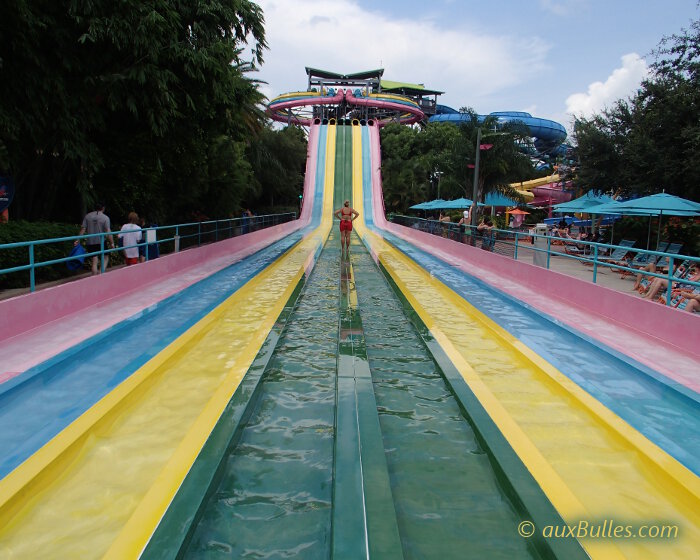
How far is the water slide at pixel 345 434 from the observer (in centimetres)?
332

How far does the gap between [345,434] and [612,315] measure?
545 centimetres

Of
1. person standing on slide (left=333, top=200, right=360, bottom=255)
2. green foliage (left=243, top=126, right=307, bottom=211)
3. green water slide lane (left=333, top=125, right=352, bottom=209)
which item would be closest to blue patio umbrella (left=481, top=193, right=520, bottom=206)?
green water slide lane (left=333, top=125, right=352, bottom=209)

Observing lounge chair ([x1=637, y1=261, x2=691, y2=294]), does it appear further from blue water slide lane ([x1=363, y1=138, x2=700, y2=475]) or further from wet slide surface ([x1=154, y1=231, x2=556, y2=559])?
wet slide surface ([x1=154, y1=231, x2=556, y2=559])

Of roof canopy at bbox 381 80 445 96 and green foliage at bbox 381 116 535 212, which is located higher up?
roof canopy at bbox 381 80 445 96

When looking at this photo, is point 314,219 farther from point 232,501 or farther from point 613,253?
point 232,501

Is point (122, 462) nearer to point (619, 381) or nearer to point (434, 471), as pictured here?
point (434, 471)

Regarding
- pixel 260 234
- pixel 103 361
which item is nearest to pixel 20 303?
pixel 103 361

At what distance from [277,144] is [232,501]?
41385mm

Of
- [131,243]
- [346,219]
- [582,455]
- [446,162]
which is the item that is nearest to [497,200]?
[446,162]

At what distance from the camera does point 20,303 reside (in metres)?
7.04

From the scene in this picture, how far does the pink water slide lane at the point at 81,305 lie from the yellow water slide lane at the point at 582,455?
4.78 metres

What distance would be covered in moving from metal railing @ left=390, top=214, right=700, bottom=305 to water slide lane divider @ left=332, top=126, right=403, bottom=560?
4.01 meters

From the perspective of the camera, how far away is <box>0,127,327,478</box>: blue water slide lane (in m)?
4.47

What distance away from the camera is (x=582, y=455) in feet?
14.0
